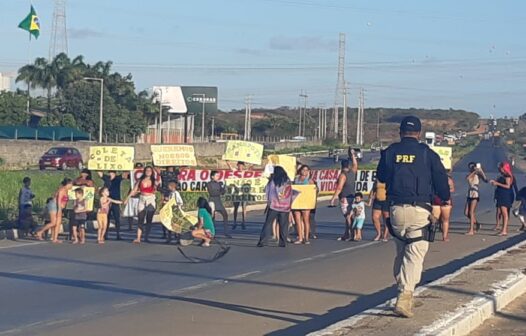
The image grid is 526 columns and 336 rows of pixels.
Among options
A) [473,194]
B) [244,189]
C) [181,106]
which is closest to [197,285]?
[473,194]

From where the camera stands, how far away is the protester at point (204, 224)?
2038 centimetres

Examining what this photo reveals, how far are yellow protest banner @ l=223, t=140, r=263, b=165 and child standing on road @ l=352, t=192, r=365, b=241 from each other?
7.30 m

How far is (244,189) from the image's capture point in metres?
30.5

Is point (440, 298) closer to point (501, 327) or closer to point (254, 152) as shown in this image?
point (501, 327)

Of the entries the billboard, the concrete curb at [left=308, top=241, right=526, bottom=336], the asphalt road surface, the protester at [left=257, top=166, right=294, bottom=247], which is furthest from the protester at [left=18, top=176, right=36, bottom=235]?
the billboard

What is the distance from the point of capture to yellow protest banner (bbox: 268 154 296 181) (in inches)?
1037

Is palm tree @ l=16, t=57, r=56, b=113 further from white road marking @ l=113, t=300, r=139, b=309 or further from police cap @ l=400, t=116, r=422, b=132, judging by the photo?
police cap @ l=400, t=116, r=422, b=132

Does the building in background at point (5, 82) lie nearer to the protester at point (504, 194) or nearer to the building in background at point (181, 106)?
the building in background at point (181, 106)

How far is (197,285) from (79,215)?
767cm

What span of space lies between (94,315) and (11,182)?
76.5 ft

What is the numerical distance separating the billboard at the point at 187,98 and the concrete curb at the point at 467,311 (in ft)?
313

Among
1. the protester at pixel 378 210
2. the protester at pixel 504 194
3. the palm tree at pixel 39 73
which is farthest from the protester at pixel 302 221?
the palm tree at pixel 39 73

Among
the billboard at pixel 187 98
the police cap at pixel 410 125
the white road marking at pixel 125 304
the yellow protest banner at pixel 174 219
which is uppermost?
the billboard at pixel 187 98

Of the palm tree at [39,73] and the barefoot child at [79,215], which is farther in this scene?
the palm tree at [39,73]
